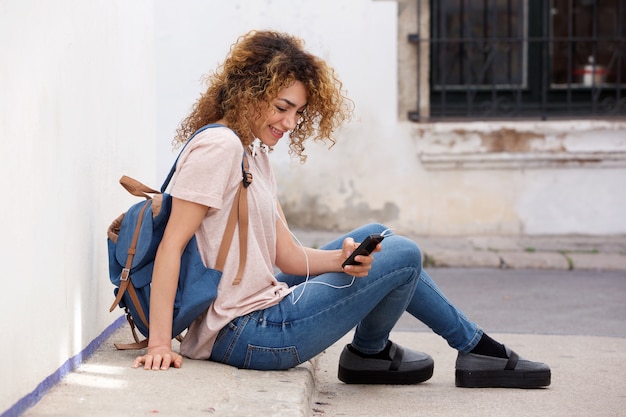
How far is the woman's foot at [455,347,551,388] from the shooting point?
401cm

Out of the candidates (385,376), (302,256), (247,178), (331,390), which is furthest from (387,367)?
(247,178)

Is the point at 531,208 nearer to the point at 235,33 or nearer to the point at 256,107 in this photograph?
the point at 235,33

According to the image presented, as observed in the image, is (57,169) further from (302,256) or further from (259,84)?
(302,256)

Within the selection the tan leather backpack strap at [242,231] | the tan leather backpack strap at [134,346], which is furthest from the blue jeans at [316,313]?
the tan leather backpack strap at [134,346]

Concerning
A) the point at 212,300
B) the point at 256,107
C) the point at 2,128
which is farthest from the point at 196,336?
the point at 2,128

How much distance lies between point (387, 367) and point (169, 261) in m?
1.12

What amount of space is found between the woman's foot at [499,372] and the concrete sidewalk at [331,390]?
34 millimetres

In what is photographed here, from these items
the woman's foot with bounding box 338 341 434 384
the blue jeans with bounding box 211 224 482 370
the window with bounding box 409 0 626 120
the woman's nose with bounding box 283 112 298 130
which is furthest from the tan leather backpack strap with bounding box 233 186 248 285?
the window with bounding box 409 0 626 120

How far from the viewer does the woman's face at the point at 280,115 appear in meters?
3.64

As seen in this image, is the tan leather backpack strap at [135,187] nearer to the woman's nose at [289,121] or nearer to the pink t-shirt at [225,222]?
the pink t-shirt at [225,222]

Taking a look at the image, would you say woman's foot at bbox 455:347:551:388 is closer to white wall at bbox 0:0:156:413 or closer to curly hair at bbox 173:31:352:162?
curly hair at bbox 173:31:352:162

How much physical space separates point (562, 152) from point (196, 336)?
5.36 meters

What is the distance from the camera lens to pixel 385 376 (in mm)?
4113

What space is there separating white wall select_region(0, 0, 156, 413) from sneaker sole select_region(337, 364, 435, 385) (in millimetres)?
945
